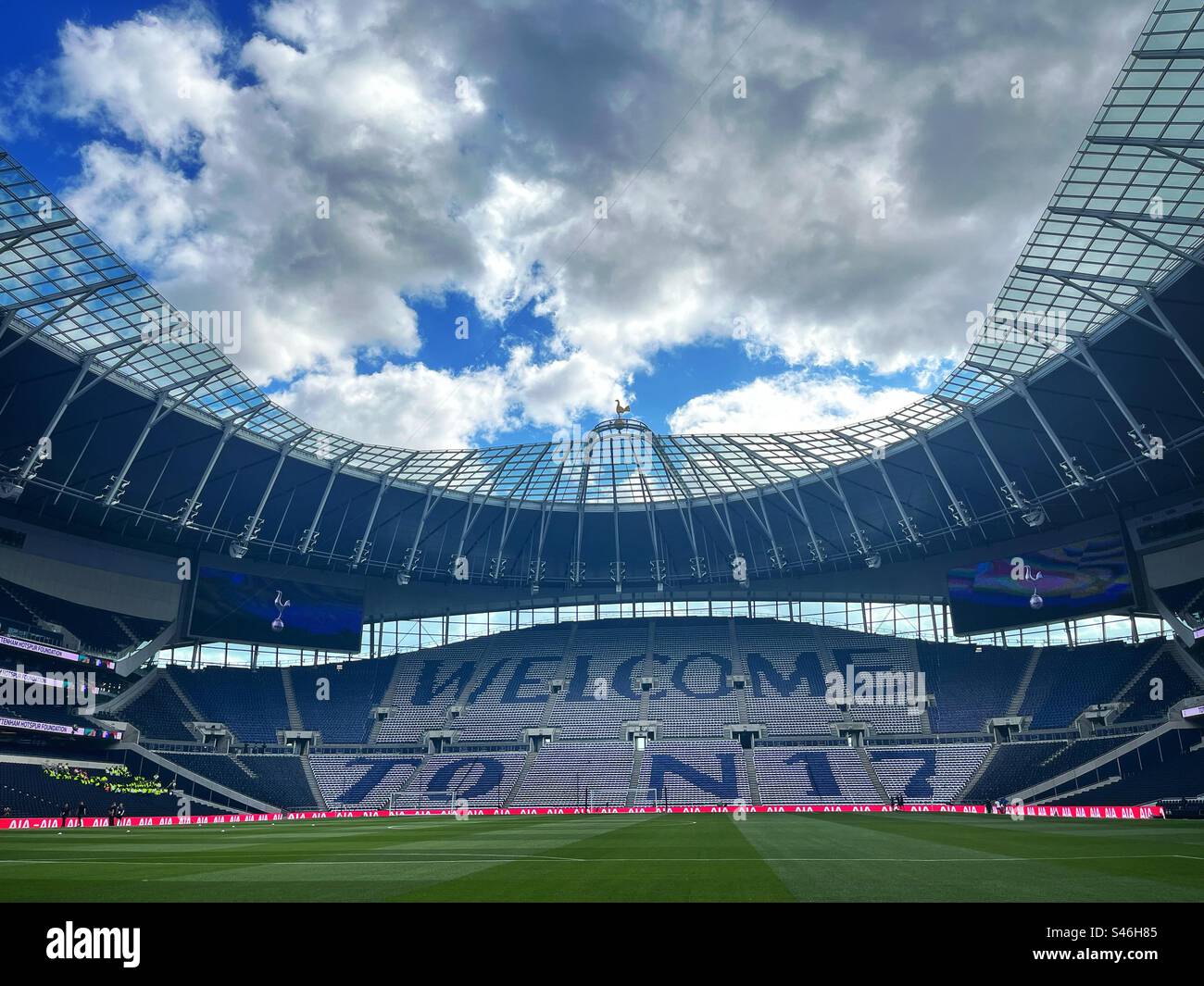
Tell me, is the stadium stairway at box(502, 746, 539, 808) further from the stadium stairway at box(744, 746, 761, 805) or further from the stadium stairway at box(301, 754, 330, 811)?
the stadium stairway at box(744, 746, 761, 805)

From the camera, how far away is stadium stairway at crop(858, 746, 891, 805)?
204ft

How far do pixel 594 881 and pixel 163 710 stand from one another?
2539 inches

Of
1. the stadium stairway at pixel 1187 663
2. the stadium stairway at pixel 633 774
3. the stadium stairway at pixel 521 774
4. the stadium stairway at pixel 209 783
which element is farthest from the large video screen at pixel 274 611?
the stadium stairway at pixel 1187 663

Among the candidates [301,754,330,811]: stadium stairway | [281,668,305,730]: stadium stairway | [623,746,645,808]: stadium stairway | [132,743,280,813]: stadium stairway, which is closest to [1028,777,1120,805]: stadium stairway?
[623,746,645,808]: stadium stairway

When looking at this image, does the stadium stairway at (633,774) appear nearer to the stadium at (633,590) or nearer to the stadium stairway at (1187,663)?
the stadium at (633,590)

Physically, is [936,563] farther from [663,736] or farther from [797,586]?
[663,736]

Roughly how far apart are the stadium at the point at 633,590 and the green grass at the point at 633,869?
264 centimetres

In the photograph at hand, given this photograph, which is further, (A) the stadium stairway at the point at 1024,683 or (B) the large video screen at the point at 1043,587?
(A) the stadium stairway at the point at 1024,683

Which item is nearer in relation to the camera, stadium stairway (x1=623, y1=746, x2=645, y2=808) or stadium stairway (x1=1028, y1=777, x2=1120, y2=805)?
Answer: stadium stairway (x1=1028, y1=777, x2=1120, y2=805)

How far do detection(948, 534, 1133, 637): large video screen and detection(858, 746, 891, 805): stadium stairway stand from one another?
12.8 meters

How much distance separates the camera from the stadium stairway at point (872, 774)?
204ft

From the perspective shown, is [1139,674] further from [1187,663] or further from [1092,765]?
[1092,765]
